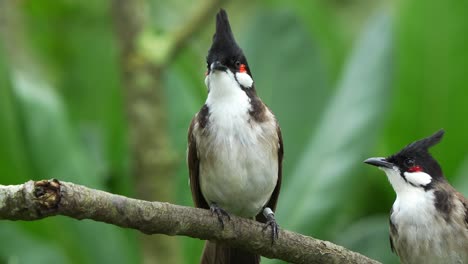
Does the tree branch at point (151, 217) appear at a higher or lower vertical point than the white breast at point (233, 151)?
Result: lower

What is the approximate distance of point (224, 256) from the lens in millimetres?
4250

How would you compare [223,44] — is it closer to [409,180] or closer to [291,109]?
[409,180]

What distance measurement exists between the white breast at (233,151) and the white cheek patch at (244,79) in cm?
2

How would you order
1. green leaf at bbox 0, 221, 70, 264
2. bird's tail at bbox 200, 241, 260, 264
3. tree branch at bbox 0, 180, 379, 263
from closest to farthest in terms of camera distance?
tree branch at bbox 0, 180, 379, 263 < bird's tail at bbox 200, 241, 260, 264 < green leaf at bbox 0, 221, 70, 264

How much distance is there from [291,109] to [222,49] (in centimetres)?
205

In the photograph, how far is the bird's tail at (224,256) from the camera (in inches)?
165

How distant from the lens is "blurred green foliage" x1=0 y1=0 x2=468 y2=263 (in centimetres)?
529

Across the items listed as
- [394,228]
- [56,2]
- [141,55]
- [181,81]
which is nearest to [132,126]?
[141,55]

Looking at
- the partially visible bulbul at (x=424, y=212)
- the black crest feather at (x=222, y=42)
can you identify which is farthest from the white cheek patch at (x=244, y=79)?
the partially visible bulbul at (x=424, y=212)

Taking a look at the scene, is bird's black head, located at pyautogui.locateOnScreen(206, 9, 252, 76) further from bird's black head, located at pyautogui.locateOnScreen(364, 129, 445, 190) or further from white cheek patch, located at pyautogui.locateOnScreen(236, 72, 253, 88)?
bird's black head, located at pyautogui.locateOnScreen(364, 129, 445, 190)

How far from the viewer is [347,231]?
590cm

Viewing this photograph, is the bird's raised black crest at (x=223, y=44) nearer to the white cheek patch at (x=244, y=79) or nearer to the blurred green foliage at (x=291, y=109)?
the white cheek patch at (x=244, y=79)

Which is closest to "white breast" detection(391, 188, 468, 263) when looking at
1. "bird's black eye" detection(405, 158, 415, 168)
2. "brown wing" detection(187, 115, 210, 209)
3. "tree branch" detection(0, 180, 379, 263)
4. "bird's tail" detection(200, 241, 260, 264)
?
"bird's black eye" detection(405, 158, 415, 168)

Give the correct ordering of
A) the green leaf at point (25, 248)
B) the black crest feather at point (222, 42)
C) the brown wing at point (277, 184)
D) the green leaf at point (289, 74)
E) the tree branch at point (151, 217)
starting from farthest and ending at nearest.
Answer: the green leaf at point (289, 74) < the green leaf at point (25, 248) < the brown wing at point (277, 184) < the black crest feather at point (222, 42) < the tree branch at point (151, 217)
